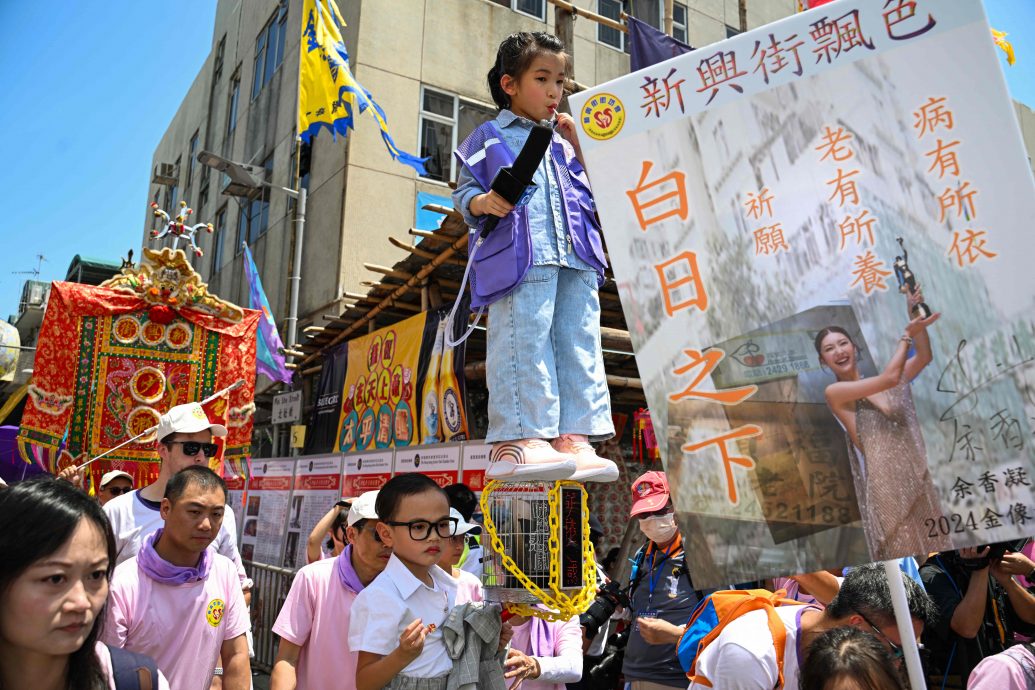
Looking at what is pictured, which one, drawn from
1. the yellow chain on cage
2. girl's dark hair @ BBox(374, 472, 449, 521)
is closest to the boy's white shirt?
girl's dark hair @ BBox(374, 472, 449, 521)

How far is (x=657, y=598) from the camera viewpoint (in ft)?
14.7

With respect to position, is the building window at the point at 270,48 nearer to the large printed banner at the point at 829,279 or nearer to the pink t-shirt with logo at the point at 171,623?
the pink t-shirt with logo at the point at 171,623

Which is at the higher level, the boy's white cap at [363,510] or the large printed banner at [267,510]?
the large printed banner at [267,510]

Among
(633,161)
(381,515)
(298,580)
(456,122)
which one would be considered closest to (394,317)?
(456,122)

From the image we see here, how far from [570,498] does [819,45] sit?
1.49 metres

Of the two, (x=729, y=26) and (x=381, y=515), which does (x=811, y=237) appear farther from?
(x=729, y=26)

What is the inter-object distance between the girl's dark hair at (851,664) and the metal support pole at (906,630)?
0.84ft

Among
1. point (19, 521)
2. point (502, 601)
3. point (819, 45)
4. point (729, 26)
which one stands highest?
point (729, 26)

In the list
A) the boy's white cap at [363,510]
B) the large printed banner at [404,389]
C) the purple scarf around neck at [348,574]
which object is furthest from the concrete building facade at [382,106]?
the purple scarf around neck at [348,574]

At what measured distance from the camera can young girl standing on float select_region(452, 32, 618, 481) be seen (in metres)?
2.58

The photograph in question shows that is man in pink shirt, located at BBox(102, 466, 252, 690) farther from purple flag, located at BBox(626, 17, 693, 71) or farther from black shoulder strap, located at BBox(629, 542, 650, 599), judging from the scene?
purple flag, located at BBox(626, 17, 693, 71)

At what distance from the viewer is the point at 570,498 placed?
8.32ft

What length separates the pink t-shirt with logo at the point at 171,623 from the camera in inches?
117

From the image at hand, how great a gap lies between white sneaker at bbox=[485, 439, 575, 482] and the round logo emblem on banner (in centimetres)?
96
